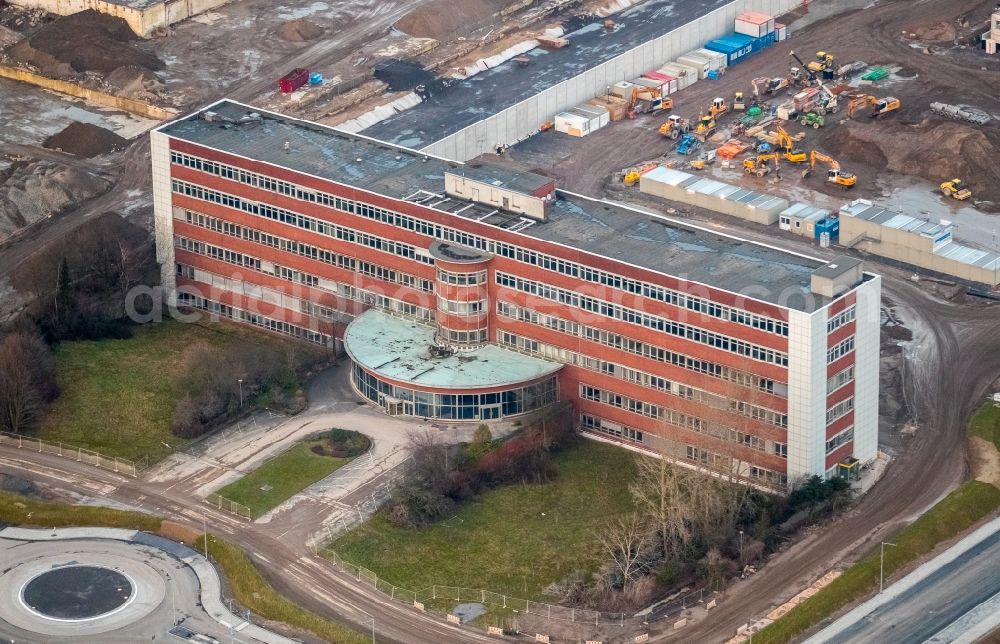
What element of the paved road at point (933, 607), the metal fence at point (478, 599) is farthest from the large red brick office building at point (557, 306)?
the metal fence at point (478, 599)

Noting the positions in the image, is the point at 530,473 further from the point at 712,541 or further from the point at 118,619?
the point at 118,619

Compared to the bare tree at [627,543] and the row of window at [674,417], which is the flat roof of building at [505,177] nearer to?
the row of window at [674,417]

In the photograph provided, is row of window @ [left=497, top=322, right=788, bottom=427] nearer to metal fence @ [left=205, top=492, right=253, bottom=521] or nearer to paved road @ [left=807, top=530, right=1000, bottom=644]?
paved road @ [left=807, top=530, right=1000, bottom=644]

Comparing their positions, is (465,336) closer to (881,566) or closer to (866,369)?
(866,369)

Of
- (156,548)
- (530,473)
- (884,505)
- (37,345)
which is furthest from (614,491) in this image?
(37,345)

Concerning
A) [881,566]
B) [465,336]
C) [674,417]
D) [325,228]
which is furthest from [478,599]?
[325,228]

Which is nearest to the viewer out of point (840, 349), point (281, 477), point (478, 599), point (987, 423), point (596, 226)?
point (478, 599)
